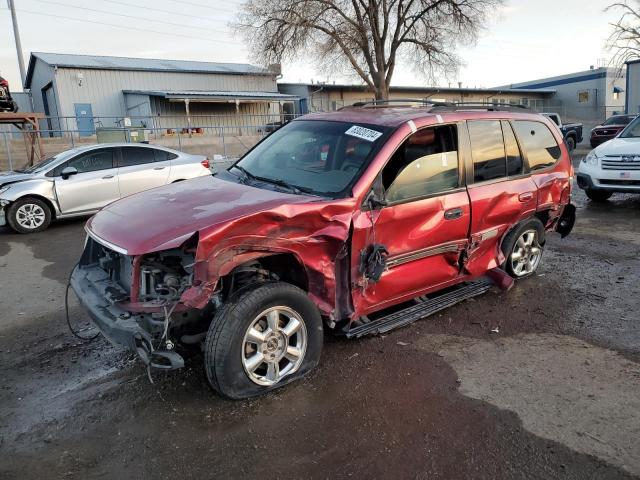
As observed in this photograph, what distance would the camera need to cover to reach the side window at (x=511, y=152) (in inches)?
191

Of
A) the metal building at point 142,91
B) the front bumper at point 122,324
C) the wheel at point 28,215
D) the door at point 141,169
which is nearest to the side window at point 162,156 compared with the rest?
the door at point 141,169

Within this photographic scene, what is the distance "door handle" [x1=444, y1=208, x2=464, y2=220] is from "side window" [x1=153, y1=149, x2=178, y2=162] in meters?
7.38

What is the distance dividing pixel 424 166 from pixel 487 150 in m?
0.90

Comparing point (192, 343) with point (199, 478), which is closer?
point (199, 478)

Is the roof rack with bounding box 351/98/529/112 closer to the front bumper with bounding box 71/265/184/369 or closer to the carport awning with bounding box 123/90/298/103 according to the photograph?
the front bumper with bounding box 71/265/184/369

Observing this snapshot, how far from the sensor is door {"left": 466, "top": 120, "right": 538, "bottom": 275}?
447cm

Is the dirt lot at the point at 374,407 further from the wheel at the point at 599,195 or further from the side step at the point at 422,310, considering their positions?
the wheel at the point at 599,195

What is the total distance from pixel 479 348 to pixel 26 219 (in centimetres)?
803

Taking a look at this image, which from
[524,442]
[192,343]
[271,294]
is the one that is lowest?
[524,442]

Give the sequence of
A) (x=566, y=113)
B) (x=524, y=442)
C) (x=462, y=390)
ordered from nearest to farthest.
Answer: (x=524, y=442)
(x=462, y=390)
(x=566, y=113)

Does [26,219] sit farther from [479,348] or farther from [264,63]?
[264,63]

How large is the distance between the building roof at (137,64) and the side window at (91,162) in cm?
2244

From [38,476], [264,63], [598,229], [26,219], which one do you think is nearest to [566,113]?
[264,63]

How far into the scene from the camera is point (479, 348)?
13.3 feet
